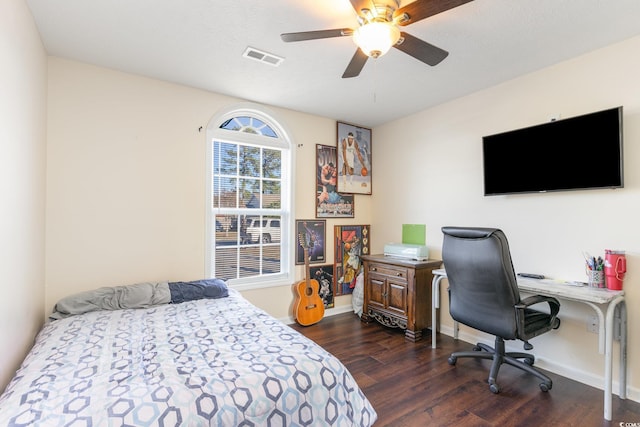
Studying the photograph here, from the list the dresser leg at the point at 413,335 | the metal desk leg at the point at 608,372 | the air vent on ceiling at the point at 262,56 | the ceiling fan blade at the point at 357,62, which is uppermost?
the air vent on ceiling at the point at 262,56

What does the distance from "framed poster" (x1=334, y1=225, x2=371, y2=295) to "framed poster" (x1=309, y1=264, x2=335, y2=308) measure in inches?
4.0

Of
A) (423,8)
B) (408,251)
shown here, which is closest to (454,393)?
(408,251)

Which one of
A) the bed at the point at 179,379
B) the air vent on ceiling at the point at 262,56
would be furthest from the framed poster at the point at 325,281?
the air vent on ceiling at the point at 262,56

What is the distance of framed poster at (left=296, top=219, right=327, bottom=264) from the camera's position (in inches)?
145

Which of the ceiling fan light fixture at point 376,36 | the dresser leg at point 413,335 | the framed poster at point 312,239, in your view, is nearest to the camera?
the ceiling fan light fixture at point 376,36

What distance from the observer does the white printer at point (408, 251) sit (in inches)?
→ 133

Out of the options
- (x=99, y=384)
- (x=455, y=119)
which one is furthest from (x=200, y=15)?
(x=455, y=119)

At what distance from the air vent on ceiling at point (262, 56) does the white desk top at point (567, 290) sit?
8.50ft

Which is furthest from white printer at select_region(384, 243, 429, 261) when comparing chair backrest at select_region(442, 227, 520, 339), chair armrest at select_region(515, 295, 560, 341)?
chair armrest at select_region(515, 295, 560, 341)

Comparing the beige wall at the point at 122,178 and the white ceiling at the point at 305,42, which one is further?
the beige wall at the point at 122,178

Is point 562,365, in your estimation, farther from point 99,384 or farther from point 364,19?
point 99,384

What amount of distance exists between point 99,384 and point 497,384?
2.50m

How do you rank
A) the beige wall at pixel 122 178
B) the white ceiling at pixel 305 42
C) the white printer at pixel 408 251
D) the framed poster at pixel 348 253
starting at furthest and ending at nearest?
the framed poster at pixel 348 253, the white printer at pixel 408 251, the beige wall at pixel 122 178, the white ceiling at pixel 305 42

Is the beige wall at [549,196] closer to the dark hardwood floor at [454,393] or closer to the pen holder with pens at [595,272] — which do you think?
the pen holder with pens at [595,272]
